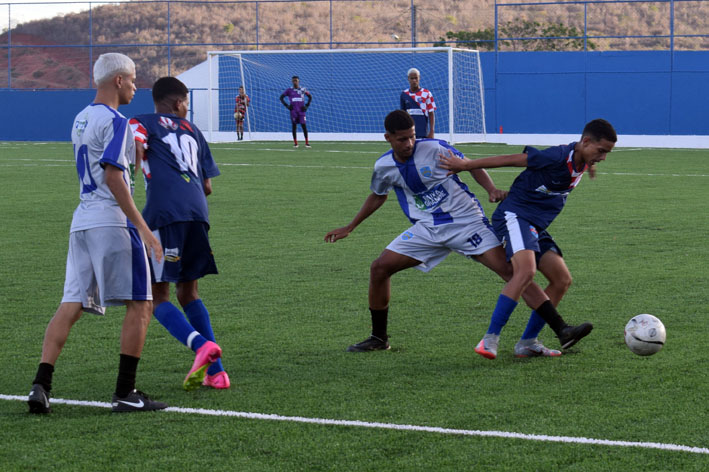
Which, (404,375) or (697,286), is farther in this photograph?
(697,286)

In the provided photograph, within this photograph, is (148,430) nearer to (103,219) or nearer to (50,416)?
(50,416)

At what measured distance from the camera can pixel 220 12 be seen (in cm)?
6291

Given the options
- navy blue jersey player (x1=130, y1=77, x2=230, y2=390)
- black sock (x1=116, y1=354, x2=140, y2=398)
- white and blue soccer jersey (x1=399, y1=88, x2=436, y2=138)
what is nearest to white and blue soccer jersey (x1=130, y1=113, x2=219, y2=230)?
navy blue jersey player (x1=130, y1=77, x2=230, y2=390)

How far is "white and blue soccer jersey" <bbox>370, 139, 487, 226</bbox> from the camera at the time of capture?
609 centimetres

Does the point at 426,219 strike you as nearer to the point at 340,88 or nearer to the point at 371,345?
the point at 371,345

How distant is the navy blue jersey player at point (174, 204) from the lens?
527cm

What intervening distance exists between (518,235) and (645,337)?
0.86 metres

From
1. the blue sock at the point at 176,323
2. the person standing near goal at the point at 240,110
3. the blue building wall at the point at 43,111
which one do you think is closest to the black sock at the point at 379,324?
the blue sock at the point at 176,323

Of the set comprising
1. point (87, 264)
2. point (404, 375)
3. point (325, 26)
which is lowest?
point (404, 375)

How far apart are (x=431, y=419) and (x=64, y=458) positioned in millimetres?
1559

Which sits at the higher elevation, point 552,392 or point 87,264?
point 87,264

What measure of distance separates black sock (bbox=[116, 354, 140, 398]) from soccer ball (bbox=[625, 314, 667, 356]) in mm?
2607

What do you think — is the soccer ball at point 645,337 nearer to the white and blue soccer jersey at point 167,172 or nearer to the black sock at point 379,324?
the black sock at point 379,324

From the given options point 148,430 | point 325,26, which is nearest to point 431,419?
point 148,430
